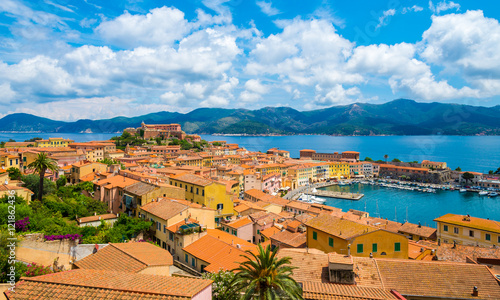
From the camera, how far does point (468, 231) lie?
2762 cm

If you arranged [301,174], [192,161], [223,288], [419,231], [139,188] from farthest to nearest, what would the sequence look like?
[301,174], [192,161], [419,231], [139,188], [223,288]

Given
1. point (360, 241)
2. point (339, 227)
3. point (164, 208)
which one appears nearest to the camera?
point (360, 241)

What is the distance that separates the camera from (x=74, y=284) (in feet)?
25.1

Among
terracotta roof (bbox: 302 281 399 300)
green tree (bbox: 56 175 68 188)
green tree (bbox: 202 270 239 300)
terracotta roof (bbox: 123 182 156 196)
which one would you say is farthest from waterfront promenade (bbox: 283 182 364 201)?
green tree (bbox: 202 270 239 300)

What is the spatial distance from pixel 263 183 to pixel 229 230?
40892 mm

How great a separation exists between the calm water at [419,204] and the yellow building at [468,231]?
26793 mm

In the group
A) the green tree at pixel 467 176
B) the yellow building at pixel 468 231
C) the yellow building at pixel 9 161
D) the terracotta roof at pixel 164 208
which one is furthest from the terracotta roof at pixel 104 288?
the green tree at pixel 467 176

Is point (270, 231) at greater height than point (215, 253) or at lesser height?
lesser

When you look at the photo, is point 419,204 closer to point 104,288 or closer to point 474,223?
point 474,223

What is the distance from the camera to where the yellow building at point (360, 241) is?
49.6 ft

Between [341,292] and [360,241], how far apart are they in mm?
6641

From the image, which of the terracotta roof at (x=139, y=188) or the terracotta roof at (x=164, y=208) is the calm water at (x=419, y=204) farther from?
the terracotta roof at (x=139, y=188)

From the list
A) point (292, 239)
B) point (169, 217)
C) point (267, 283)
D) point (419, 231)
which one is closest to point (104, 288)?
point (267, 283)


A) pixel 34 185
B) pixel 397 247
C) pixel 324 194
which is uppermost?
pixel 34 185
